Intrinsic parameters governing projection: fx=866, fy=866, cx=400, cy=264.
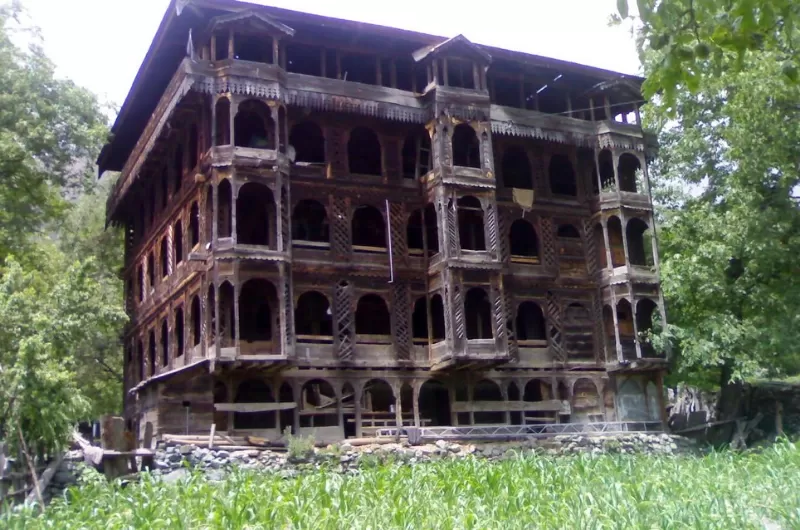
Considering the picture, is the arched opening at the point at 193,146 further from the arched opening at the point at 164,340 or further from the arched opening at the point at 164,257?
the arched opening at the point at 164,340

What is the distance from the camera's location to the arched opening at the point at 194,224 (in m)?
29.2

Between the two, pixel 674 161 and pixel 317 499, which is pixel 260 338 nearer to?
pixel 317 499

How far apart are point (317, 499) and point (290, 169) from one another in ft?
52.6

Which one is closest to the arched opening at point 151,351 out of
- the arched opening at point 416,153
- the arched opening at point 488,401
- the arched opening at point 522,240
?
the arched opening at point 416,153

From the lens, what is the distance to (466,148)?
108 ft

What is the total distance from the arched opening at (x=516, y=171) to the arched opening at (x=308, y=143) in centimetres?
760

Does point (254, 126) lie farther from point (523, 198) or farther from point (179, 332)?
point (523, 198)

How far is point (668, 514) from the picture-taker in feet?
39.0

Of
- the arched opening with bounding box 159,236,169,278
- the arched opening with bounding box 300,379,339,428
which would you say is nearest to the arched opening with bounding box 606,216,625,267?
the arched opening with bounding box 300,379,339,428

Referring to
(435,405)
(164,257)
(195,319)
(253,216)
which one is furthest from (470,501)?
(164,257)

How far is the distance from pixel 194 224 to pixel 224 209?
3.51 meters

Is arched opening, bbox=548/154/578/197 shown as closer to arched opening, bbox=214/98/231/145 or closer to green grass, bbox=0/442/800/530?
arched opening, bbox=214/98/231/145

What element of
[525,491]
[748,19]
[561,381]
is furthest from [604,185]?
[748,19]

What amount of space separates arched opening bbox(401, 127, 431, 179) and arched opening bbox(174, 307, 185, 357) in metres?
9.59
